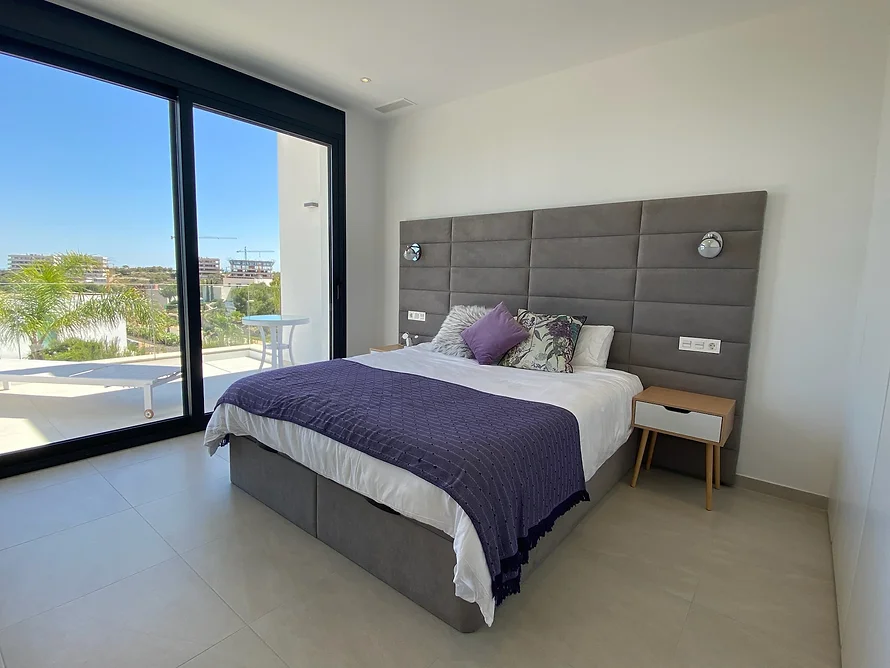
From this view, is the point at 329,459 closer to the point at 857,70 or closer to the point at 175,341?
the point at 175,341

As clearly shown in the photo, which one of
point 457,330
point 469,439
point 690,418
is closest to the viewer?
point 469,439

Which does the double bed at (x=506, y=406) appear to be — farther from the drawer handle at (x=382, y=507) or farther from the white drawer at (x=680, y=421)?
the white drawer at (x=680, y=421)

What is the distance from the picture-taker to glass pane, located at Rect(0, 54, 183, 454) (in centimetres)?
272

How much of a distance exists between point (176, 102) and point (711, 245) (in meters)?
3.87

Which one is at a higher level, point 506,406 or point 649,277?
point 649,277

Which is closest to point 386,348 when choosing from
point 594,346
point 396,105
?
point 594,346

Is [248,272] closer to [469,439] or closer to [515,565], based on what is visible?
[469,439]

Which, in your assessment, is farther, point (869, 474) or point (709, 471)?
point (709, 471)

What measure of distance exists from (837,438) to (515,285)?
227cm

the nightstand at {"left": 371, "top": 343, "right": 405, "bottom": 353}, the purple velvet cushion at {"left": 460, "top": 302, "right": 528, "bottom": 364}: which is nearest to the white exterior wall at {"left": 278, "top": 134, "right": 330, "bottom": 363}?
the nightstand at {"left": 371, "top": 343, "right": 405, "bottom": 353}

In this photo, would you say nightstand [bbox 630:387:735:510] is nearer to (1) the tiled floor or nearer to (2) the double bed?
(2) the double bed

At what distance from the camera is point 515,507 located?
162 cm

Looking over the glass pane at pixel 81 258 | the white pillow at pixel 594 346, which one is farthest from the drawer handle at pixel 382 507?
the glass pane at pixel 81 258

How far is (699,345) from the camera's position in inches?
111
